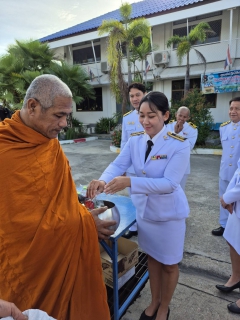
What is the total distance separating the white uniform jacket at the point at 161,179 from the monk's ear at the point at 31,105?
772mm

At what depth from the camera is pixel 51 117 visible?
125 centimetres

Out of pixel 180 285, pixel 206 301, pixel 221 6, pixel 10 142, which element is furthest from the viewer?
pixel 221 6

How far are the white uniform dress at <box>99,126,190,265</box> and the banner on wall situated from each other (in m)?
9.10

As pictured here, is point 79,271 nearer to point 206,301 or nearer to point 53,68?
point 206,301

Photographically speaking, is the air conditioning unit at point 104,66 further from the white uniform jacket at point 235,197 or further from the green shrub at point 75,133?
the white uniform jacket at point 235,197

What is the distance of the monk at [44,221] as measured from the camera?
119 centimetres

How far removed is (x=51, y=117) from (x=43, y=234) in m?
0.64

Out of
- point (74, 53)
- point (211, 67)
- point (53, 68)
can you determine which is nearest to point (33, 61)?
point (53, 68)

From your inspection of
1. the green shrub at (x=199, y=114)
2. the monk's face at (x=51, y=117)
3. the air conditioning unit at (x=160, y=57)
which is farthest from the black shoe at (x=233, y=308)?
the air conditioning unit at (x=160, y=57)

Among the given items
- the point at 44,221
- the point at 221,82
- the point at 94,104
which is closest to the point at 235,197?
the point at 44,221

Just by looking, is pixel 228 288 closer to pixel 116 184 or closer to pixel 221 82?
pixel 116 184

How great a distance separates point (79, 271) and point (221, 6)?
1043cm

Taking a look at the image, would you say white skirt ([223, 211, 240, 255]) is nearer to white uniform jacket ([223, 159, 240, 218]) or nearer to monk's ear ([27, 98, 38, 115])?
white uniform jacket ([223, 159, 240, 218])

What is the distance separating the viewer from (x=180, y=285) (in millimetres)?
2287
